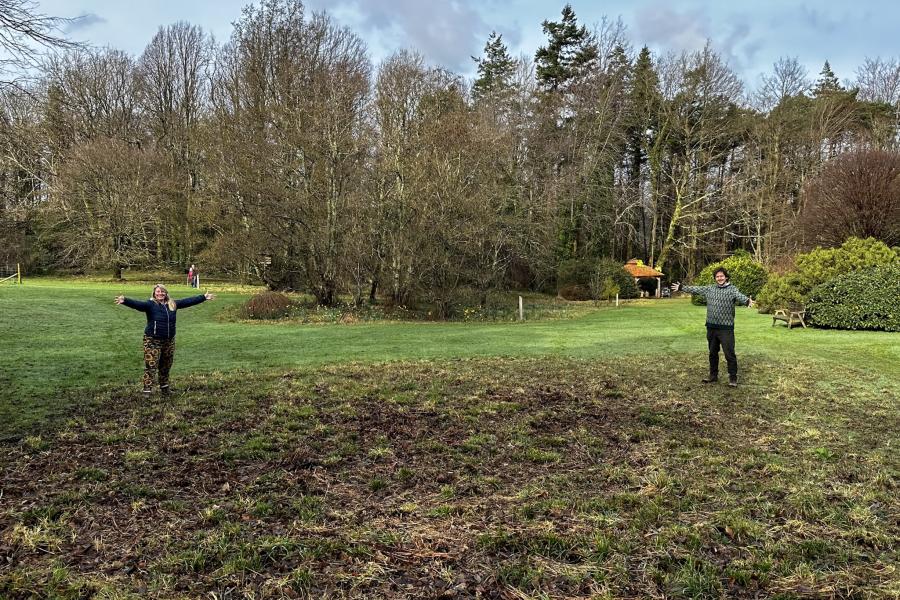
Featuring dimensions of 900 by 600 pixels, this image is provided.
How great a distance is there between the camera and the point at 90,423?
20.7 ft

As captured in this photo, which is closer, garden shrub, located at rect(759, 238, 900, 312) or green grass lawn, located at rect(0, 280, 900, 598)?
green grass lawn, located at rect(0, 280, 900, 598)

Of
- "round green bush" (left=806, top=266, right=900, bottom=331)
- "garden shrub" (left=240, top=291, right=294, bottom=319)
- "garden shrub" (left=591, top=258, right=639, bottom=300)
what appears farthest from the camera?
"garden shrub" (left=591, top=258, right=639, bottom=300)

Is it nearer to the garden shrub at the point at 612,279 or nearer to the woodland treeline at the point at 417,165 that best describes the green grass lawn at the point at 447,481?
the woodland treeline at the point at 417,165

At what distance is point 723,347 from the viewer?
28.8 feet

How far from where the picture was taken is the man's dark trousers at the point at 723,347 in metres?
8.84

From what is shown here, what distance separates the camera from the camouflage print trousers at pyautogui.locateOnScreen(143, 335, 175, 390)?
7.73 m

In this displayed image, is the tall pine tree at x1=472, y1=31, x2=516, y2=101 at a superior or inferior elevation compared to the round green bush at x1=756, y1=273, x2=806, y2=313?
superior

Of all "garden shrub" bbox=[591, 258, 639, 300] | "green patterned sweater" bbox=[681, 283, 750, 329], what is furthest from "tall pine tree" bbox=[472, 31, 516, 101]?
"green patterned sweater" bbox=[681, 283, 750, 329]

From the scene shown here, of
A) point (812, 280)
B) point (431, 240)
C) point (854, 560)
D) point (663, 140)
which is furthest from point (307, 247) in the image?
point (663, 140)

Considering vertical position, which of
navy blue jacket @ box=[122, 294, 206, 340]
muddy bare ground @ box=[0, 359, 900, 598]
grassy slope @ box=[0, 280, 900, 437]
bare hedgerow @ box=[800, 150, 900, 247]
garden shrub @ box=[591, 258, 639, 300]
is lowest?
muddy bare ground @ box=[0, 359, 900, 598]

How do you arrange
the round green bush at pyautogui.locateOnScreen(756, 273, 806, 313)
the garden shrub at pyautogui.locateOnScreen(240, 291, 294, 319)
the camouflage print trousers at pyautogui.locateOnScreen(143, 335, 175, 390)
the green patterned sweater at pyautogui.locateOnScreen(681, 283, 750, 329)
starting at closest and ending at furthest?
1. the camouflage print trousers at pyautogui.locateOnScreen(143, 335, 175, 390)
2. the green patterned sweater at pyautogui.locateOnScreen(681, 283, 750, 329)
3. the round green bush at pyautogui.locateOnScreen(756, 273, 806, 313)
4. the garden shrub at pyautogui.locateOnScreen(240, 291, 294, 319)

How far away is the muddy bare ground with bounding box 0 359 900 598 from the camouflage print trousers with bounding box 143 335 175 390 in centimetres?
51

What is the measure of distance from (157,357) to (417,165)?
45.3 ft

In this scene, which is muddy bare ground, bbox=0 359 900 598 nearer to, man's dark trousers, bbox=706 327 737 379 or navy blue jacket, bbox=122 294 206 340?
navy blue jacket, bbox=122 294 206 340
